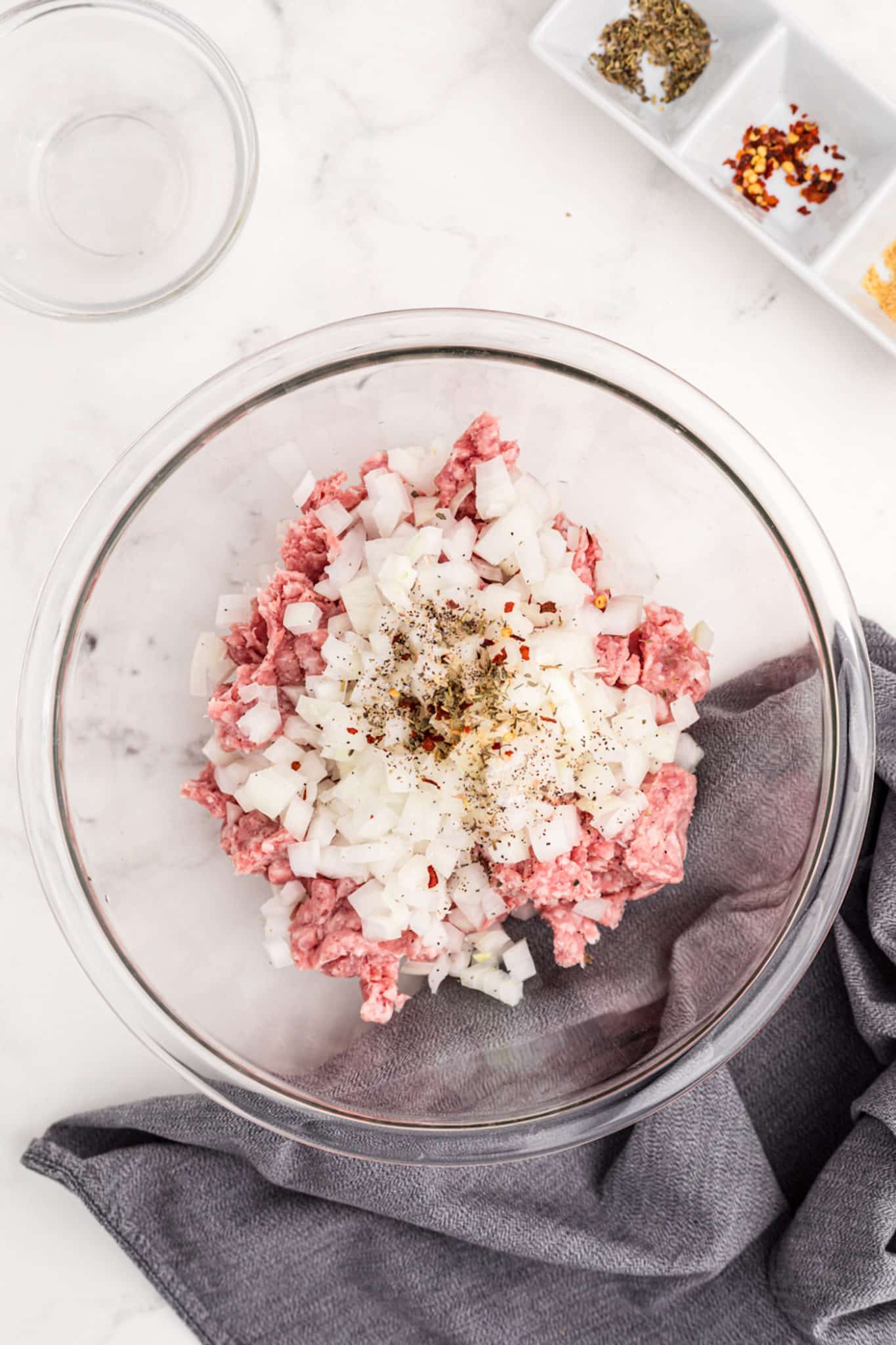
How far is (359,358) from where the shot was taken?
1560 millimetres

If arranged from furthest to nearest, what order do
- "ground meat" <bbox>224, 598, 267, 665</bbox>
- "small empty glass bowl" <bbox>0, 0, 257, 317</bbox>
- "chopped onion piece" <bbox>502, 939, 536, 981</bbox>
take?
"small empty glass bowl" <bbox>0, 0, 257, 317</bbox> < "chopped onion piece" <bbox>502, 939, 536, 981</bbox> < "ground meat" <bbox>224, 598, 267, 665</bbox>

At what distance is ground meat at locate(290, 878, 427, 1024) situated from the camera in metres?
1.46

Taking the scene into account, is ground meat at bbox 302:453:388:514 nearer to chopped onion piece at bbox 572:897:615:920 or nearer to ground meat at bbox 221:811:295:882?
ground meat at bbox 221:811:295:882

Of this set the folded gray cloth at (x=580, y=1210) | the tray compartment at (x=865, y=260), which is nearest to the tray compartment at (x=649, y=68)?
the tray compartment at (x=865, y=260)

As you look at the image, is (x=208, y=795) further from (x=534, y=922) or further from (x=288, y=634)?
(x=534, y=922)

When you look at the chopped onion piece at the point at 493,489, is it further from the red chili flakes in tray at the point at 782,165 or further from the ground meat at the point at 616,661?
the red chili flakes in tray at the point at 782,165

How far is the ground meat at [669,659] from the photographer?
58.9 inches

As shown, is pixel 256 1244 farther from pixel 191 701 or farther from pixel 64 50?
pixel 64 50

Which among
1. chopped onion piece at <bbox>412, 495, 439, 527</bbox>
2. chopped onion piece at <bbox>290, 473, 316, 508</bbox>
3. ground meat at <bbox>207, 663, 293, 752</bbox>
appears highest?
chopped onion piece at <bbox>412, 495, 439, 527</bbox>

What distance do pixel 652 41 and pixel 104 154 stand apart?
0.96m

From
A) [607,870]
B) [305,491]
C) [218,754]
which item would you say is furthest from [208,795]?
[607,870]

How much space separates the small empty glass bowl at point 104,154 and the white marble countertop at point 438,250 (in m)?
0.09

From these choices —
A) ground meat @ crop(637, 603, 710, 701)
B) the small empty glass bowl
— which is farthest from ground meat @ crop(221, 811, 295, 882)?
the small empty glass bowl

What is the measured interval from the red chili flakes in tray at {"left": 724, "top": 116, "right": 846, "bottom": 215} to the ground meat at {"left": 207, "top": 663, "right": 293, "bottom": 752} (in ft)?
3.73
